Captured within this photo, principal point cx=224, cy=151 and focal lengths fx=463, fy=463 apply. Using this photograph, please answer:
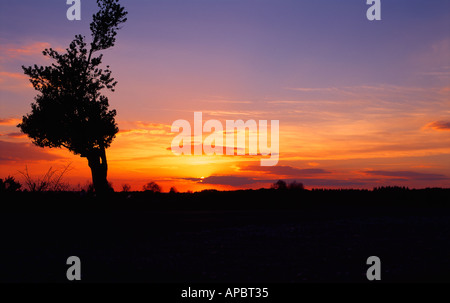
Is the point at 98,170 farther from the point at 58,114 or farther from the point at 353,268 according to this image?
the point at 353,268

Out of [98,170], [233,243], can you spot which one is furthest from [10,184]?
[233,243]

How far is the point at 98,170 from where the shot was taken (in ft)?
120

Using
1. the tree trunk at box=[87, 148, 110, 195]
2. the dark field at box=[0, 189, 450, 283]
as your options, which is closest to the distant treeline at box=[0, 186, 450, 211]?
the dark field at box=[0, 189, 450, 283]

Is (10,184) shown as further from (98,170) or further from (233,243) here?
(233,243)

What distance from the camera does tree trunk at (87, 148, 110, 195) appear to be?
119ft

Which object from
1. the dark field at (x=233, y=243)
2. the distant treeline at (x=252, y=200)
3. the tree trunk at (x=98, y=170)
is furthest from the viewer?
the tree trunk at (x=98, y=170)

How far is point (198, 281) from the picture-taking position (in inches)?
441

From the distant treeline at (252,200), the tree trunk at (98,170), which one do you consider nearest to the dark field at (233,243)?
the distant treeline at (252,200)

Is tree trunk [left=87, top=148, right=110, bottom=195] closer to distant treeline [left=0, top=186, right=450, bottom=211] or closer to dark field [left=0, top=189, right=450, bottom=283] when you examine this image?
distant treeline [left=0, top=186, right=450, bottom=211]

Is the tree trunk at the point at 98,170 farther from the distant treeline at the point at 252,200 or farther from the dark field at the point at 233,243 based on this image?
the dark field at the point at 233,243

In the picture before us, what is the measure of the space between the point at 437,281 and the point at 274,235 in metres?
6.37

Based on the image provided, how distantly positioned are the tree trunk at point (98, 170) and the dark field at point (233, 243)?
815cm

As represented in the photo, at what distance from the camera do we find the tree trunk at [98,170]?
3641 centimetres
